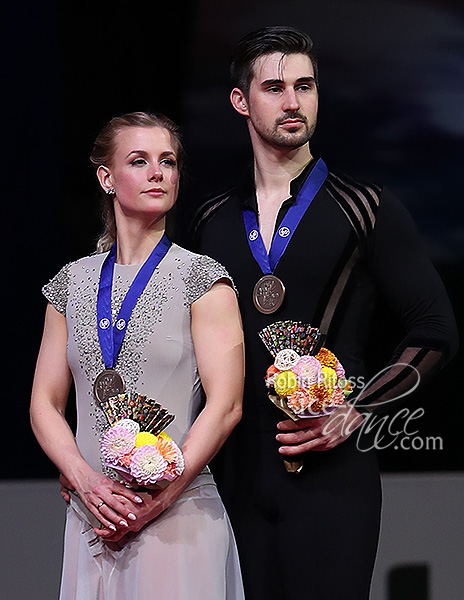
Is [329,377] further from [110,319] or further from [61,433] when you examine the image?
[61,433]

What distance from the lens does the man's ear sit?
332 centimetres

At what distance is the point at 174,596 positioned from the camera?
2750 mm

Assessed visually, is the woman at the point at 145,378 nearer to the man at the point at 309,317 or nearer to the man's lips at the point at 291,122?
the man at the point at 309,317

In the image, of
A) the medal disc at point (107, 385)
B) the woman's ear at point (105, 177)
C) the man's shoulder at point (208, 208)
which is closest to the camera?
the medal disc at point (107, 385)

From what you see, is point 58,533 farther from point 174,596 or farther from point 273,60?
point 273,60

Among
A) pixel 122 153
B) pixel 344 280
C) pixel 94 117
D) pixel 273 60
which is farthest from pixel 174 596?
pixel 94 117

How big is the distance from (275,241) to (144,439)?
83 centimetres

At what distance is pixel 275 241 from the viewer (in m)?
3.17

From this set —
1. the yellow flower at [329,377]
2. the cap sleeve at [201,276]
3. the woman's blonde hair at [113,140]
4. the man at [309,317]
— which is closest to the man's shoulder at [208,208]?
the man at [309,317]

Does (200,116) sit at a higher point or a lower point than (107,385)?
higher

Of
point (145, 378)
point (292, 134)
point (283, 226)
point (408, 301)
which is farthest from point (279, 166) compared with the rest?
point (145, 378)

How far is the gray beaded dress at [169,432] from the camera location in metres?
2.79

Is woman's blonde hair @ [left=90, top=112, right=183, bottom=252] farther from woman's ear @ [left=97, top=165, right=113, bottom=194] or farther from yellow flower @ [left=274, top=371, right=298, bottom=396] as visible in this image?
yellow flower @ [left=274, top=371, right=298, bottom=396]

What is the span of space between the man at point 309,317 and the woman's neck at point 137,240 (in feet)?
0.87
